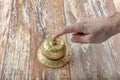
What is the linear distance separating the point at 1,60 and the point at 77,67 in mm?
273

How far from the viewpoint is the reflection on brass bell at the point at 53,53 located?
36.5 inches

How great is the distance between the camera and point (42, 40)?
100 cm

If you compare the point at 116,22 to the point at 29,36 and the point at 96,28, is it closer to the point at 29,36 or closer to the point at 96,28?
the point at 96,28

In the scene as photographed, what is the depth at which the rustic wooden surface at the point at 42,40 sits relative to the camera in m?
0.92

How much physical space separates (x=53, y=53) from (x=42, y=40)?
0.31 ft

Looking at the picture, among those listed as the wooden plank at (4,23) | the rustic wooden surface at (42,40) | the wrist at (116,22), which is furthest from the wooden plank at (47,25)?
the wrist at (116,22)

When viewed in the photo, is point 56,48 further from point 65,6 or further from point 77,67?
point 65,6

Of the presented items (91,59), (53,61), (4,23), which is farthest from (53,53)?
(4,23)

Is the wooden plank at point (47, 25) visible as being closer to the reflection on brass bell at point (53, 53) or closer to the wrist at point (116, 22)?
the reflection on brass bell at point (53, 53)

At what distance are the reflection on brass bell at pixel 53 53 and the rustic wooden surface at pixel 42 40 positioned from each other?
2 centimetres

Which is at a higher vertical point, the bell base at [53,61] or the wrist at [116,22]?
the wrist at [116,22]

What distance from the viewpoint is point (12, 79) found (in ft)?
2.90

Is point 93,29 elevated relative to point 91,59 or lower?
elevated

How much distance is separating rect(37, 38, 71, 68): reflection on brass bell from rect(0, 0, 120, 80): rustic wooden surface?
0.06 ft
